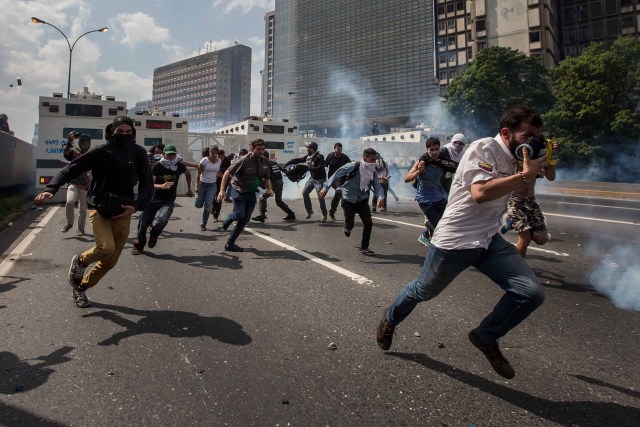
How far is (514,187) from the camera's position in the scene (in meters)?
2.36

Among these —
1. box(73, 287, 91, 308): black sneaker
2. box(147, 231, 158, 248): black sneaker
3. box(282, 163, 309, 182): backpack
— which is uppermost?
box(282, 163, 309, 182): backpack

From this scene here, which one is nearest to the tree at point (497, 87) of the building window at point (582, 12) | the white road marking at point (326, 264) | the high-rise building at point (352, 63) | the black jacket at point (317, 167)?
the building window at point (582, 12)

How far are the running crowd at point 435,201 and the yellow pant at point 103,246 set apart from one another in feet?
0.03

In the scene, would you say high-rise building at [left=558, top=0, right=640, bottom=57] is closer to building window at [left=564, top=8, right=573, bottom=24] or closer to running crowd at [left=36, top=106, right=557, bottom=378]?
building window at [left=564, top=8, right=573, bottom=24]

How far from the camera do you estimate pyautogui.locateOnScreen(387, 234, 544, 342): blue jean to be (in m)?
2.52

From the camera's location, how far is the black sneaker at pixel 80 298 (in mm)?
4109

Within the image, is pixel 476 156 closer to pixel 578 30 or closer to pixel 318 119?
pixel 578 30

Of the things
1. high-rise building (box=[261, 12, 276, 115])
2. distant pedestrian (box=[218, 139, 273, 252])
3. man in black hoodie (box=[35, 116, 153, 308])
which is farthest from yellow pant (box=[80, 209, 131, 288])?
high-rise building (box=[261, 12, 276, 115])

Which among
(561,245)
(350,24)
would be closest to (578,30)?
(350,24)

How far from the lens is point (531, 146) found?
2.45 m

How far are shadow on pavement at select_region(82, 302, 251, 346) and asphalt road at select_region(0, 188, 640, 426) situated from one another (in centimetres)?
2

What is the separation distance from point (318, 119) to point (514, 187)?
115248 millimetres

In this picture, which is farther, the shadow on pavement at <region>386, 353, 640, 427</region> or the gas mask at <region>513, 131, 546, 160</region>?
the gas mask at <region>513, 131, 546, 160</region>

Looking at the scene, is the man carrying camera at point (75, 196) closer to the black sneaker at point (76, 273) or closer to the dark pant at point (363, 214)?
the black sneaker at point (76, 273)
